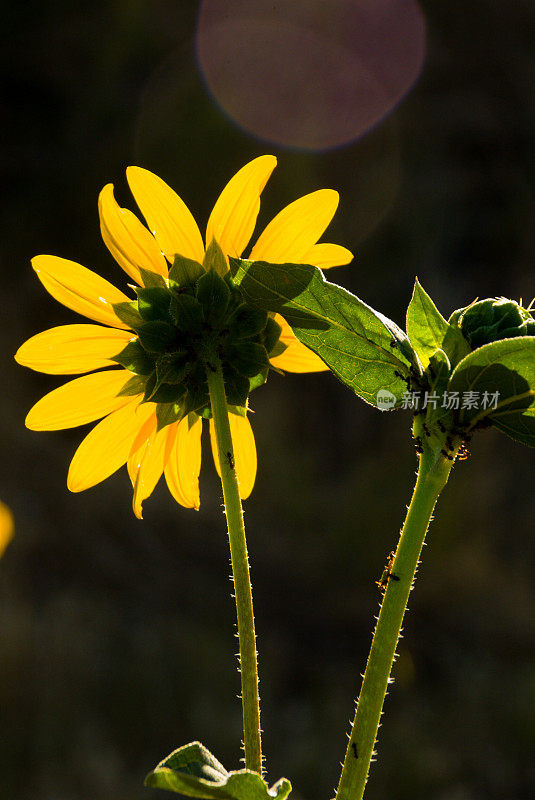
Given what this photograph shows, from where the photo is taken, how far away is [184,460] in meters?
1.14

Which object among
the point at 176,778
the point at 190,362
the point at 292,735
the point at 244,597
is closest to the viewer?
the point at 176,778

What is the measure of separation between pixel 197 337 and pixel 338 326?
241mm

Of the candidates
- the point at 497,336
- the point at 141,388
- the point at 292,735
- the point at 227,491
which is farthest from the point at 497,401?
the point at 292,735

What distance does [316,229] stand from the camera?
1034 millimetres

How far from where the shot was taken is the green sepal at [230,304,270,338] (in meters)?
0.97

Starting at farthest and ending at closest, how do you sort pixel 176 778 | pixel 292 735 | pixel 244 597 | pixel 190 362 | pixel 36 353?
1. pixel 292 735
2. pixel 36 353
3. pixel 190 362
4. pixel 244 597
5. pixel 176 778

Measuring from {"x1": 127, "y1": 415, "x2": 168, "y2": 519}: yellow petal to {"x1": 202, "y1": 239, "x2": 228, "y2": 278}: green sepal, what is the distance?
233 mm

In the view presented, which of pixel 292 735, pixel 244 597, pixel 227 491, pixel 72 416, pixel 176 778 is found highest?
pixel 72 416

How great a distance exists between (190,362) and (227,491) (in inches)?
9.7

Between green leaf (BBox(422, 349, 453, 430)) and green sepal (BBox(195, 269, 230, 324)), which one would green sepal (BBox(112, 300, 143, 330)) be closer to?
green sepal (BBox(195, 269, 230, 324))

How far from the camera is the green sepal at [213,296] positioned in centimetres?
98

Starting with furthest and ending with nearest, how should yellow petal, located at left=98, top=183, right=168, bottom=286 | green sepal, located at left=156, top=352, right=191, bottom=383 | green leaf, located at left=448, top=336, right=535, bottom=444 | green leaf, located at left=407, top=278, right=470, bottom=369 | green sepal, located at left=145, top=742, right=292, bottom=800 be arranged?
yellow petal, located at left=98, top=183, right=168, bottom=286
green sepal, located at left=156, top=352, right=191, bottom=383
green leaf, located at left=407, top=278, right=470, bottom=369
green leaf, located at left=448, top=336, right=535, bottom=444
green sepal, located at left=145, top=742, right=292, bottom=800

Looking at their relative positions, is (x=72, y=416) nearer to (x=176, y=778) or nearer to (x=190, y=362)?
(x=190, y=362)

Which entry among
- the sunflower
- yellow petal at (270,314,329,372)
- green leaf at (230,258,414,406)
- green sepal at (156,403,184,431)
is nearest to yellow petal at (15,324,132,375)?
the sunflower
